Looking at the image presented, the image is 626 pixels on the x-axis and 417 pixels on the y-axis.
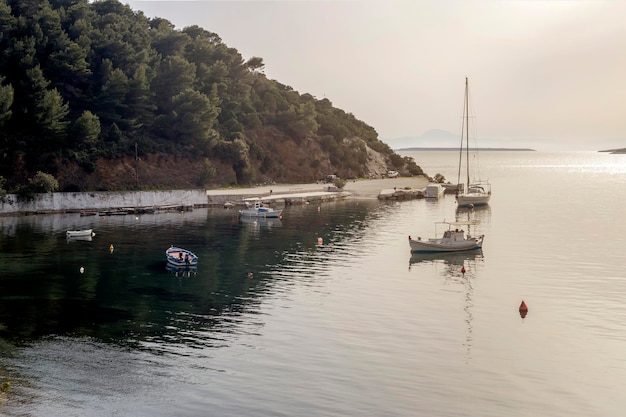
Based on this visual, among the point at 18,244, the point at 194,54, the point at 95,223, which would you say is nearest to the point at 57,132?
the point at 95,223

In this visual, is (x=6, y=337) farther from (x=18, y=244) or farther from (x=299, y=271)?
(x=18, y=244)

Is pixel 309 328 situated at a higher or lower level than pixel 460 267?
lower

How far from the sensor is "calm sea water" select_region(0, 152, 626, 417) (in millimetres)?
33719

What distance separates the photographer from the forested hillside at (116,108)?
11831 cm

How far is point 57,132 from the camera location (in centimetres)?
11825

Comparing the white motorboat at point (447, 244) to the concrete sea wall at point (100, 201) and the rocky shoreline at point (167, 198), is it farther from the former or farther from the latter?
the concrete sea wall at point (100, 201)

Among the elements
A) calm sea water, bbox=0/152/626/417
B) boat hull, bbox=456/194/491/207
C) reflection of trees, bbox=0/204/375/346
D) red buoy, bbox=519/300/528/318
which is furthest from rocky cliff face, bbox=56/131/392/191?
red buoy, bbox=519/300/528/318

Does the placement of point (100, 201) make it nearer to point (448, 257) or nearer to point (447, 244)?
point (447, 244)

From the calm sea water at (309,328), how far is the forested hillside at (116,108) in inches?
1348

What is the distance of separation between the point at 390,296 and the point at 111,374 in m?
27.0

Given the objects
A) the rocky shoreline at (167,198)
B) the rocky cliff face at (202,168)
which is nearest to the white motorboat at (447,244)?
the rocky shoreline at (167,198)

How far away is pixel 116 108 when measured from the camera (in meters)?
137

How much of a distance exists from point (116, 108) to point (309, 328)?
102918 mm

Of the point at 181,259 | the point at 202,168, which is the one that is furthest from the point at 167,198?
the point at 181,259
